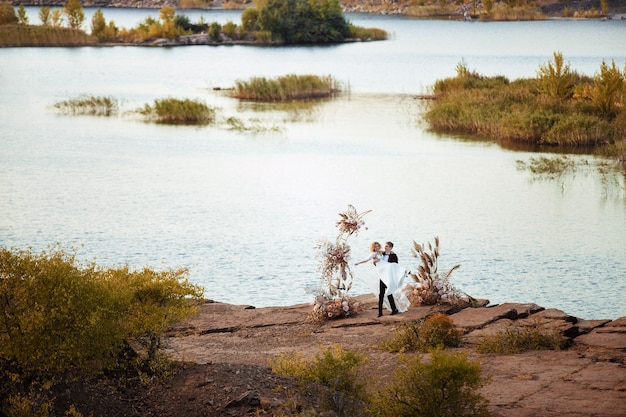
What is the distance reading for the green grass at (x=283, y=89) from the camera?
5219 cm

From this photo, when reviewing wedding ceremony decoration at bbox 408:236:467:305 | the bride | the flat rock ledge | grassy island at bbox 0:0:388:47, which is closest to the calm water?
wedding ceremony decoration at bbox 408:236:467:305

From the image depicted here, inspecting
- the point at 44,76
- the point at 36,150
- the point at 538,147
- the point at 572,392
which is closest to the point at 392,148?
the point at 538,147

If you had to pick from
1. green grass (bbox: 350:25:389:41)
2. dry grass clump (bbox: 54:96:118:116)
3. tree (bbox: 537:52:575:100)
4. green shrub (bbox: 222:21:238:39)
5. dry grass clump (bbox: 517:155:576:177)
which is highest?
green shrub (bbox: 222:21:238:39)

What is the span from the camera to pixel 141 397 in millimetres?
10367

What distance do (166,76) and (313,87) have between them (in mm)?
15422

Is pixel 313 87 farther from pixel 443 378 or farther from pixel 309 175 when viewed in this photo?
pixel 443 378

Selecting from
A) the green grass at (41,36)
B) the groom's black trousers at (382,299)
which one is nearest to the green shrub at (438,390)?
the groom's black trousers at (382,299)

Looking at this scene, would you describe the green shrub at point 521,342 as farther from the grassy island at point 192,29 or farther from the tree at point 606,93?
the grassy island at point 192,29

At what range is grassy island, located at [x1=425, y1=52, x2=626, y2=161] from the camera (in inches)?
1411

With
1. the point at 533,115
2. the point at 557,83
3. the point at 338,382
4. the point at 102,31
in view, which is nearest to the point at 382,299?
the point at 338,382

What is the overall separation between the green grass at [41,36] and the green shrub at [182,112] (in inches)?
1988

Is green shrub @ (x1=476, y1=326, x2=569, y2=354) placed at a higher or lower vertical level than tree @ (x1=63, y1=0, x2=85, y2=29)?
lower

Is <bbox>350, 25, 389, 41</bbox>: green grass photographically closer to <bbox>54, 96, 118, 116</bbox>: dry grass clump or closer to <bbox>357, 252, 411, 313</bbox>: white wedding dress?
<bbox>54, 96, 118, 116</bbox>: dry grass clump

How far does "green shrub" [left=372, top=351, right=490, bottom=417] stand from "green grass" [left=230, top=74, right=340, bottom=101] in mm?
43859
